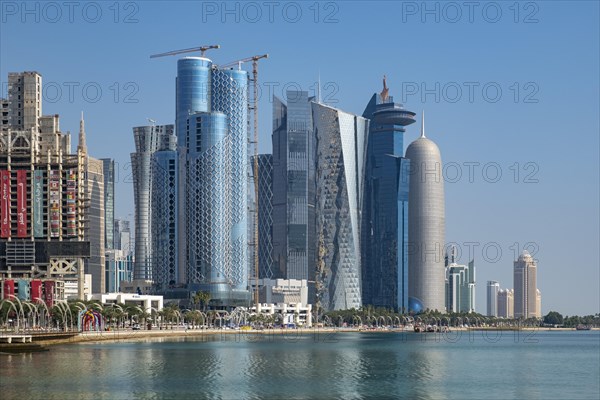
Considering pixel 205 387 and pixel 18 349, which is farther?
pixel 18 349

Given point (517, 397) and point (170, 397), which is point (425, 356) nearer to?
point (517, 397)

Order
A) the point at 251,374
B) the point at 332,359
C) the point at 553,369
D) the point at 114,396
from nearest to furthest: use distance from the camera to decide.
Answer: the point at 114,396, the point at 251,374, the point at 553,369, the point at 332,359

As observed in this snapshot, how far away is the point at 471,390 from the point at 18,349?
8115 cm

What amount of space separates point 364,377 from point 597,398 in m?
33.3

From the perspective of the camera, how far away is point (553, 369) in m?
164

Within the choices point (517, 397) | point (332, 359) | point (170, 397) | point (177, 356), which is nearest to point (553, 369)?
point (332, 359)

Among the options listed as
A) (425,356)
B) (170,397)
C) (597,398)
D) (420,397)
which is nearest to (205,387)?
(170,397)

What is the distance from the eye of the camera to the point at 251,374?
140 m

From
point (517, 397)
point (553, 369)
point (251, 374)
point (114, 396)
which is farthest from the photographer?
point (553, 369)

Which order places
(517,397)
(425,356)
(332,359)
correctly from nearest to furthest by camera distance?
(517,397), (332,359), (425,356)

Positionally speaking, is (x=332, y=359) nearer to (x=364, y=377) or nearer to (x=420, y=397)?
(x=364, y=377)

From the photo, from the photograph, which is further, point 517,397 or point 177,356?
point 177,356

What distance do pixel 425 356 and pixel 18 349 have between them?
74.3 meters

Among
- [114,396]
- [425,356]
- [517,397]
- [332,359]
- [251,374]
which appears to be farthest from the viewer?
[425,356]
